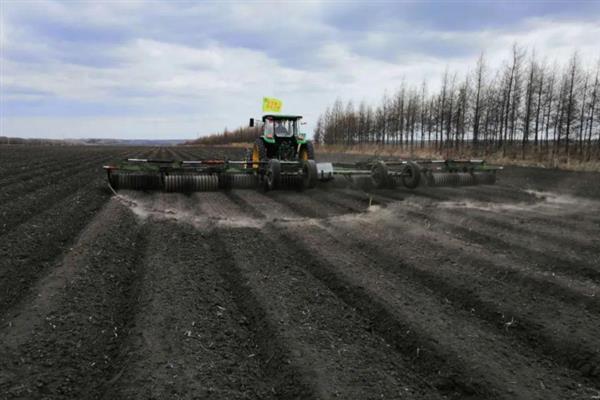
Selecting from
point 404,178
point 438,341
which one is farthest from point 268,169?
point 438,341

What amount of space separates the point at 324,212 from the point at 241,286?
14.6ft

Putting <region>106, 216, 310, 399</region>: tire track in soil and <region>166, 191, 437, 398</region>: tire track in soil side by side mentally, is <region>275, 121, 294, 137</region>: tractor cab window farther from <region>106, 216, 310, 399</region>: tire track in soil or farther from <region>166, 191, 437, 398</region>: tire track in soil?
<region>106, 216, 310, 399</region>: tire track in soil

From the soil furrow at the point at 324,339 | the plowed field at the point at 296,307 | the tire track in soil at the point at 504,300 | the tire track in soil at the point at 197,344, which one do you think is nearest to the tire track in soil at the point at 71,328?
the plowed field at the point at 296,307

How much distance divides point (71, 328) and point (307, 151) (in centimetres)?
1041

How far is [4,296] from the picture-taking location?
3.93 metres

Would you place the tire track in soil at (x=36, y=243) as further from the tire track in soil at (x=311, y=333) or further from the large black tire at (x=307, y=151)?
the large black tire at (x=307, y=151)

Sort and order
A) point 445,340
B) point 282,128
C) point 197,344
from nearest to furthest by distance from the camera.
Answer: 1. point 197,344
2. point 445,340
3. point 282,128

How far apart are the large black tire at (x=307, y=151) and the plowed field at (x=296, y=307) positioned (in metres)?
5.61

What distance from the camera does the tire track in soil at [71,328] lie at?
264cm

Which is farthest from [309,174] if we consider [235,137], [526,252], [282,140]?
[235,137]

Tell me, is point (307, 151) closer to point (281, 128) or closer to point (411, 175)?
point (281, 128)

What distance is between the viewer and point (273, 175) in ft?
36.4

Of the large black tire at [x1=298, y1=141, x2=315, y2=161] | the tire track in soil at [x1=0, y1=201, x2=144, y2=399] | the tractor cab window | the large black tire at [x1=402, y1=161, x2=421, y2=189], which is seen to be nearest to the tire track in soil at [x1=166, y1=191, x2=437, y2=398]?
the tire track in soil at [x1=0, y1=201, x2=144, y2=399]

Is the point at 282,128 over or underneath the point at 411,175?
over
